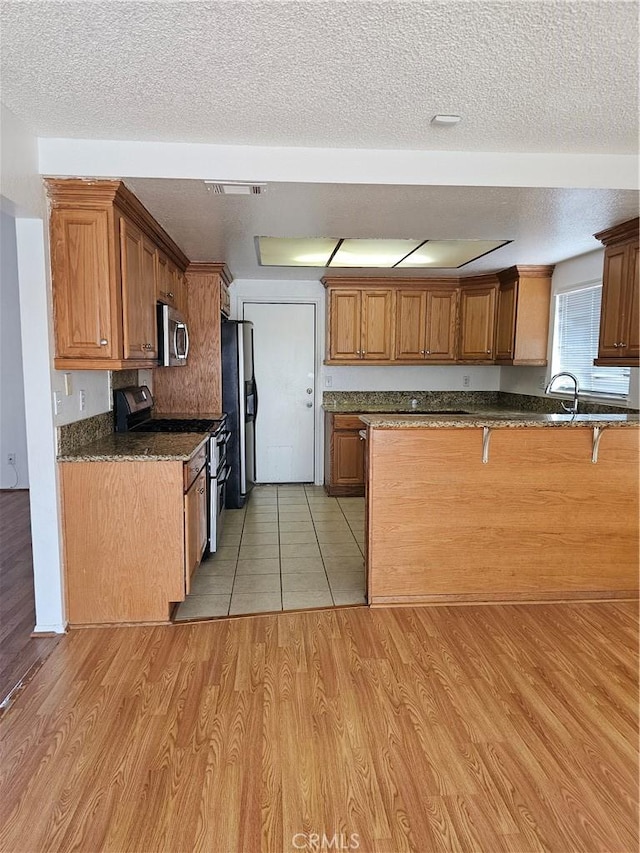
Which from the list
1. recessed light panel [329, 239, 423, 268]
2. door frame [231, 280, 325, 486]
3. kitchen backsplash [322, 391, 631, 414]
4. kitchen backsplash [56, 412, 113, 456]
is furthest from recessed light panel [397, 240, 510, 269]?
kitchen backsplash [56, 412, 113, 456]

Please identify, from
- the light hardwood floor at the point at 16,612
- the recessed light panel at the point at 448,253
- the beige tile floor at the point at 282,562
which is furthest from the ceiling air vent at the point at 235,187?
the light hardwood floor at the point at 16,612

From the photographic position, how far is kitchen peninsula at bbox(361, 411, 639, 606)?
2.83 m

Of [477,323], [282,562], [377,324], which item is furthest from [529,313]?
[282,562]

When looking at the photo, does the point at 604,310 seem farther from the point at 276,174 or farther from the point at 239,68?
the point at 239,68

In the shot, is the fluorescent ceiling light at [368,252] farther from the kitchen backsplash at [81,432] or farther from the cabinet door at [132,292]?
the kitchen backsplash at [81,432]

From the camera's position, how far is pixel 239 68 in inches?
68.2

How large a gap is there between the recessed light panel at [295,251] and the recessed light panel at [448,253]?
69cm

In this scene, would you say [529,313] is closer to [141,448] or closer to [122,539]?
[141,448]

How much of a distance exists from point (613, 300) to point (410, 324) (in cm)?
224

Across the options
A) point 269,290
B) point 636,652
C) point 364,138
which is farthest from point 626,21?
Answer: point 269,290

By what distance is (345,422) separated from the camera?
5.05 metres

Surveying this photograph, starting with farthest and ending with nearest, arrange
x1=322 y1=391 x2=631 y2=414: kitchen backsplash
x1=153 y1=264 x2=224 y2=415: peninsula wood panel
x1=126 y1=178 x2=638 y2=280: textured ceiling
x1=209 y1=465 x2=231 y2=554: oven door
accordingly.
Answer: x1=322 y1=391 x2=631 y2=414: kitchen backsplash, x1=153 y1=264 x2=224 y2=415: peninsula wood panel, x1=209 y1=465 x2=231 y2=554: oven door, x1=126 y1=178 x2=638 y2=280: textured ceiling

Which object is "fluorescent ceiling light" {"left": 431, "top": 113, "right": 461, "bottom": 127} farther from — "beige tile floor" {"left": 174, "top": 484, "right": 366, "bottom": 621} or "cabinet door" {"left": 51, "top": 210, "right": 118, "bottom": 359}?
"beige tile floor" {"left": 174, "top": 484, "right": 366, "bottom": 621}

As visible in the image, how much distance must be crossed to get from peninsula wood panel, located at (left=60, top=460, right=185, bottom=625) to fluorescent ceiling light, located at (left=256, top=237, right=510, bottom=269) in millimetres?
1908
